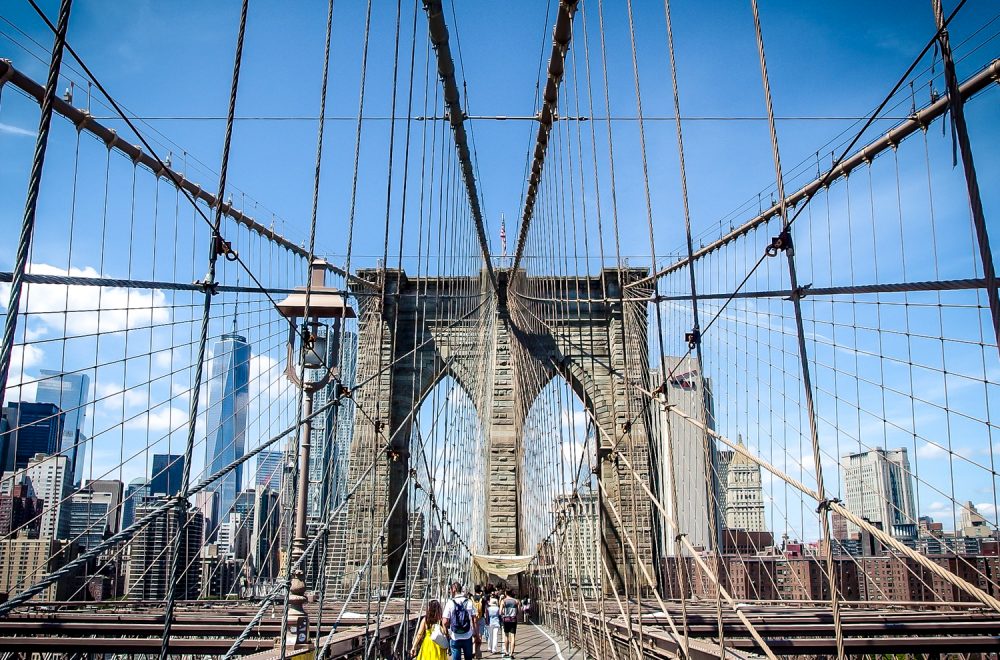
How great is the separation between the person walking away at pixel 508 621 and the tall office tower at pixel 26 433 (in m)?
4.43

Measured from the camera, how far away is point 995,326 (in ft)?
5.68

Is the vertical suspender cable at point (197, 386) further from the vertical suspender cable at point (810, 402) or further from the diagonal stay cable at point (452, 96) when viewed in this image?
the diagonal stay cable at point (452, 96)

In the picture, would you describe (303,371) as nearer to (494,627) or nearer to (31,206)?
(31,206)

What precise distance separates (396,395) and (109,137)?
13.4m

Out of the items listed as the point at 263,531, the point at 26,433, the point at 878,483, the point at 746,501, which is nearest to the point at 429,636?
the point at 263,531

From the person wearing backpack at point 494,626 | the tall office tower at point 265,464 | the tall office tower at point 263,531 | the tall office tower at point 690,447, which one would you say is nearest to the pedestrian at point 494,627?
the person wearing backpack at point 494,626

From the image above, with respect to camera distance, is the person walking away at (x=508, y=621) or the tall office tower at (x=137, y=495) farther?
the person walking away at (x=508, y=621)

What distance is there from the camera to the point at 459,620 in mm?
5230

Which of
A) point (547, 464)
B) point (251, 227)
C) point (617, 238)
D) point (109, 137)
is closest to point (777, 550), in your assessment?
point (547, 464)

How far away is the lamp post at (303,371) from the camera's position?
447 centimetres

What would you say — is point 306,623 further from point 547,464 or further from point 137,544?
point 547,464

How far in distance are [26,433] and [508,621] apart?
7552 millimetres

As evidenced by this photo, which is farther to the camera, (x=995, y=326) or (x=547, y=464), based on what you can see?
(x=547, y=464)

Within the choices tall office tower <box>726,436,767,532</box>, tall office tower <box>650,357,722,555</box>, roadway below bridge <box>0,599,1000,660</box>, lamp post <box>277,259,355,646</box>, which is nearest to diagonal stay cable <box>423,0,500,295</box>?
lamp post <box>277,259,355,646</box>
